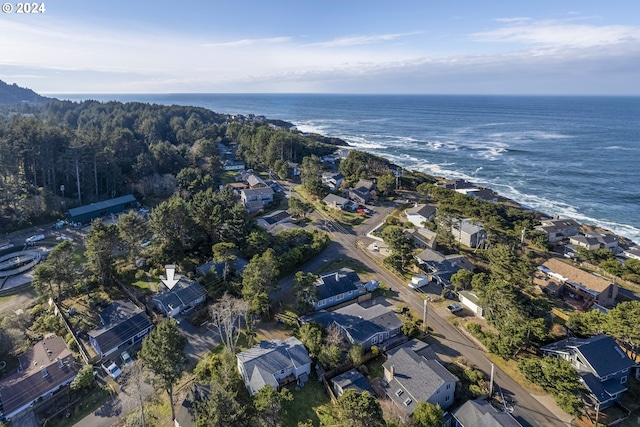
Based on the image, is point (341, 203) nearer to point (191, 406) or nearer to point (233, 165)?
point (233, 165)

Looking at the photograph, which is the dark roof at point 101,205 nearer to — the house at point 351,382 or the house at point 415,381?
the house at point 351,382

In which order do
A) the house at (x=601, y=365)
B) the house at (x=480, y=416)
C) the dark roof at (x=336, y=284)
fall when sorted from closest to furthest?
the house at (x=480, y=416) → the house at (x=601, y=365) → the dark roof at (x=336, y=284)

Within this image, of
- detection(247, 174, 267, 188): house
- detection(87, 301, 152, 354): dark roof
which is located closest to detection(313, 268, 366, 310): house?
detection(87, 301, 152, 354): dark roof

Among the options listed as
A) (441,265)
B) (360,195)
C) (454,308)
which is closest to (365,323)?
(454,308)

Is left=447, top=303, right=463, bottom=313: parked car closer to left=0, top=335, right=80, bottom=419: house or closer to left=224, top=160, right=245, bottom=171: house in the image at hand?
left=0, top=335, right=80, bottom=419: house

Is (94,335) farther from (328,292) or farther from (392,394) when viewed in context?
(392,394)

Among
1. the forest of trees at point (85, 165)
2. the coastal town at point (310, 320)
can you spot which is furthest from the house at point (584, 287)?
the forest of trees at point (85, 165)
